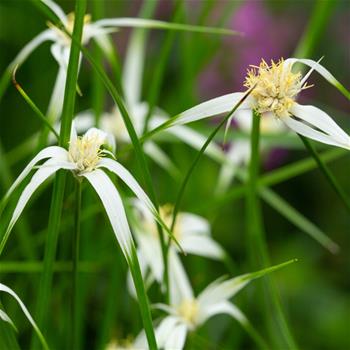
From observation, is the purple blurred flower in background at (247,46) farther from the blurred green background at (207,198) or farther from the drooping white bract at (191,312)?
the drooping white bract at (191,312)

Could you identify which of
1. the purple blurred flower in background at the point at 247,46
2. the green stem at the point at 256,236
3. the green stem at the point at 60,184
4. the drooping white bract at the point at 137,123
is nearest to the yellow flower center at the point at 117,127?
the drooping white bract at the point at 137,123

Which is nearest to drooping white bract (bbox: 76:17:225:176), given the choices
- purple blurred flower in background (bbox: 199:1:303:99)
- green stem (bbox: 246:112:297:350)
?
green stem (bbox: 246:112:297:350)

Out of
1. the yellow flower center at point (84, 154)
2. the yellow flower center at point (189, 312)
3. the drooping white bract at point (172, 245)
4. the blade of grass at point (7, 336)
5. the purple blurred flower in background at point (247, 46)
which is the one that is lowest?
the blade of grass at point (7, 336)

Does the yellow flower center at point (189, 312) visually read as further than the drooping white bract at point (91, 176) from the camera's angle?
Yes

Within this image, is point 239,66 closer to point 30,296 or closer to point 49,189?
point 49,189

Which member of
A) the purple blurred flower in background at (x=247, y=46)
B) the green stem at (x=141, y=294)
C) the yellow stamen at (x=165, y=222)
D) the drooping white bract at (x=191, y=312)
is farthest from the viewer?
the purple blurred flower in background at (x=247, y=46)

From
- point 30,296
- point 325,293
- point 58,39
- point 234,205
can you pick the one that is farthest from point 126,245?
point 234,205

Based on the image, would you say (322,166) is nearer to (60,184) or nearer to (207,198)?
(60,184)
